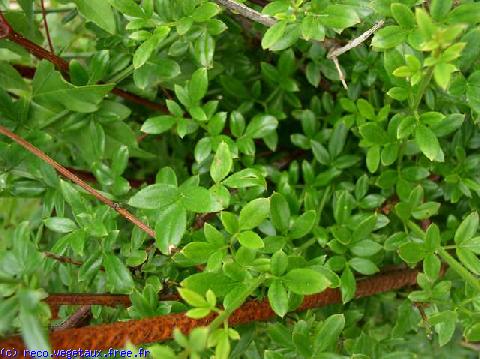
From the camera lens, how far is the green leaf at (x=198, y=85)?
41.6 inches

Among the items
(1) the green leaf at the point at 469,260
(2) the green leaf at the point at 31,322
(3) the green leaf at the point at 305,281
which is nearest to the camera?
(2) the green leaf at the point at 31,322

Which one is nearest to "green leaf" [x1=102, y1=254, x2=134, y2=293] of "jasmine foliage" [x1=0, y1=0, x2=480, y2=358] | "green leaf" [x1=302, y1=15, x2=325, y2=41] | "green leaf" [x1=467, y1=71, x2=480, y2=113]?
"jasmine foliage" [x1=0, y1=0, x2=480, y2=358]

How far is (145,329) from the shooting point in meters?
0.83

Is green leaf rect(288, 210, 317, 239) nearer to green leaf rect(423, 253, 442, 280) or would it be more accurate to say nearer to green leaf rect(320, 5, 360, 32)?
green leaf rect(423, 253, 442, 280)

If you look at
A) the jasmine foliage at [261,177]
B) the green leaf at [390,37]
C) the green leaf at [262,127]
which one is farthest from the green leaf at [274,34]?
the green leaf at [262,127]

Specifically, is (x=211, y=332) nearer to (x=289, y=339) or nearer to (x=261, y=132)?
(x=289, y=339)

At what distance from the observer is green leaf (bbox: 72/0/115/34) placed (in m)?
1.03

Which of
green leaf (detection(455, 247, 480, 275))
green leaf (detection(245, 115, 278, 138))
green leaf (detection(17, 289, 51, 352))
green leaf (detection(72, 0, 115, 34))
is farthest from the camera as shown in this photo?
green leaf (detection(245, 115, 278, 138))

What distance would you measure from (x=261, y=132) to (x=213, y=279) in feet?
1.21

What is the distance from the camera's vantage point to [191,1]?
38.8 inches

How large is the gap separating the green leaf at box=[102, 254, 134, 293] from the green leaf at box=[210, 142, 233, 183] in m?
0.20

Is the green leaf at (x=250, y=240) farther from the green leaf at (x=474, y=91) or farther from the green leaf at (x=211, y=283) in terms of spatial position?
the green leaf at (x=474, y=91)

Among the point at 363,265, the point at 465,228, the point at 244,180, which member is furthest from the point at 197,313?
the point at 465,228

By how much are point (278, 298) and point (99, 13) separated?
546 mm
